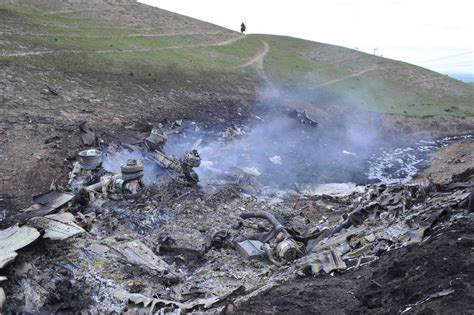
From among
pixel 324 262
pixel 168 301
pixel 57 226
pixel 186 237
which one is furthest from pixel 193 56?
pixel 168 301

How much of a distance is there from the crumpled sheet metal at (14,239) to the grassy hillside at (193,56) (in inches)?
520

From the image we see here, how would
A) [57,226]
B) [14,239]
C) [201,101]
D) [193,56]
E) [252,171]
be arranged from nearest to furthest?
1. [14,239]
2. [57,226]
3. [252,171]
4. [201,101]
5. [193,56]

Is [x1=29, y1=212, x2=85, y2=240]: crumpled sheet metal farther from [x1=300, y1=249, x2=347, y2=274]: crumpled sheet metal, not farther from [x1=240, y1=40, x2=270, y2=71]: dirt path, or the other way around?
[x1=240, y1=40, x2=270, y2=71]: dirt path

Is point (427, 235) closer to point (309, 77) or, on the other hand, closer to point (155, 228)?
point (155, 228)

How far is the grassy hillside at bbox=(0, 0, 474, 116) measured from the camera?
2325 centimetres

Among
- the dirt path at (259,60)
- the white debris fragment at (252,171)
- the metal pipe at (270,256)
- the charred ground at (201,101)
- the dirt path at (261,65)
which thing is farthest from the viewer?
the dirt path at (259,60)

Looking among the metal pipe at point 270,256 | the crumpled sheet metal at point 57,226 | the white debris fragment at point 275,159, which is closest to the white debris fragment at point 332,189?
the white debris fragment at point 275,159

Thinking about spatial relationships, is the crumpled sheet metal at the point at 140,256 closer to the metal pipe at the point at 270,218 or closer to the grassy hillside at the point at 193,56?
the metal pipe at the point at 270,218

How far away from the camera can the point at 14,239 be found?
27.3 feet

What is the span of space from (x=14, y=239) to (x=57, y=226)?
3.29ft

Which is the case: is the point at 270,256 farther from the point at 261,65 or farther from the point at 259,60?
the point at 259,60

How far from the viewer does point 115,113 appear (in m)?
17.8

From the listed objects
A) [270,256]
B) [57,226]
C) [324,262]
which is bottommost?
[270,256]

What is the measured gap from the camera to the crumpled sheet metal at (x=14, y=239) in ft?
25.5
